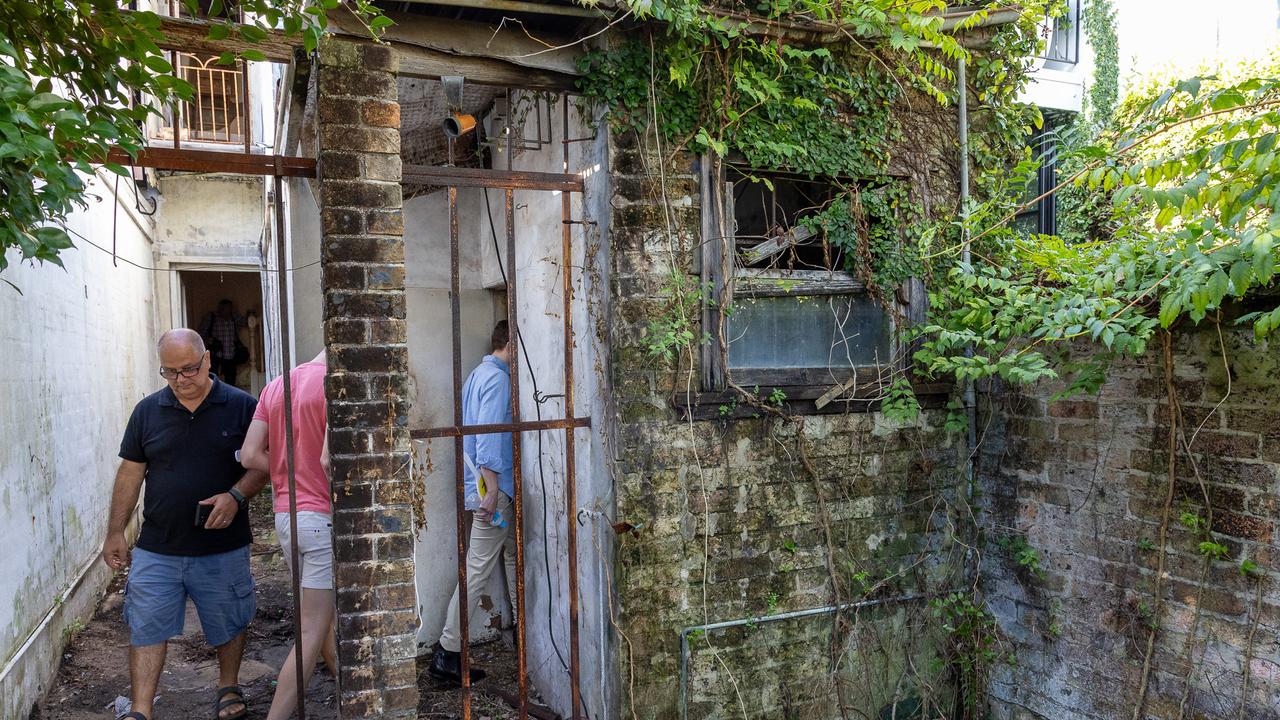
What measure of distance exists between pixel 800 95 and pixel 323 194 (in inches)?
90.9

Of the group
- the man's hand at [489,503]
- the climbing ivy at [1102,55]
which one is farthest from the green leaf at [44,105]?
the climbing ivy at [1102,55]

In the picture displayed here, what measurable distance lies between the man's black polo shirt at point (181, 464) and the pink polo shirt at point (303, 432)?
0.87 feet

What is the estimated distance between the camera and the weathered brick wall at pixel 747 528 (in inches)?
150

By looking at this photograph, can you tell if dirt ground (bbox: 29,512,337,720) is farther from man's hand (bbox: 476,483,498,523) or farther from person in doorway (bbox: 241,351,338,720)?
man's hand (bbox: 476,483,498,523)

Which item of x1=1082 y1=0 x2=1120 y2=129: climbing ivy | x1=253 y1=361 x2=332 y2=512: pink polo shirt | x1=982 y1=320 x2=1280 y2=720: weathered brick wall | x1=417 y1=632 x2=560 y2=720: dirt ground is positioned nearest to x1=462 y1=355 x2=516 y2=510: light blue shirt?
x1=253 y1=361 x2=332 y2=512: pink polo shirt

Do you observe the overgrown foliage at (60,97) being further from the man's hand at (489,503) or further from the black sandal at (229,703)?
the black sandal at (229,703)

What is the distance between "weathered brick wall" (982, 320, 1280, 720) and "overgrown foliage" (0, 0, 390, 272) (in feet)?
12.2

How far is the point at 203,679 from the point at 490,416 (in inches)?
94.9

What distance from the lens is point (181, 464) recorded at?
4148mm

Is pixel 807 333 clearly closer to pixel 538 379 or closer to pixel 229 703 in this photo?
pixel 538 379

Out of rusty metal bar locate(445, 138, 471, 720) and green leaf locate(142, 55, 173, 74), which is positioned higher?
green leaf locate(142, 55, 173, 74)

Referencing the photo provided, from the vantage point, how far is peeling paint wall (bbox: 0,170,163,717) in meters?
4.17

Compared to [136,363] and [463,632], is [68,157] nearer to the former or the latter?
[463,632]

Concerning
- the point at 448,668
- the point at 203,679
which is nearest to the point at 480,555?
the point at 448,668
